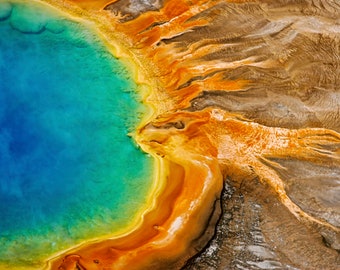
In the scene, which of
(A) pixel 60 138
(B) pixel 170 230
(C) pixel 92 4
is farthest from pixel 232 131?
(C) pixel 92 4

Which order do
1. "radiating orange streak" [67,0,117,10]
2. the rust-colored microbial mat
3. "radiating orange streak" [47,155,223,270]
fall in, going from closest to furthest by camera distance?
1. "radiating orange streak" [47,155,223,270]
2. the rust-colored microbial mat
3. "radiating orange streak" [67,0,117,10]

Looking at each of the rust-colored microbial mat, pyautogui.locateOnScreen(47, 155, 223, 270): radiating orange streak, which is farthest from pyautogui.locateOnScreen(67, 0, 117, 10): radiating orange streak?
pyautogui.locateOnScreen(47, 155, 223, 270): radiating orange streak

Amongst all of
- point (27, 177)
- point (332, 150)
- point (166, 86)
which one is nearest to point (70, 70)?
point (166, 86)

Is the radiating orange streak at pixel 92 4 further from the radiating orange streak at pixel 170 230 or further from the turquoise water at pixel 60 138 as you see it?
the radiating orange streak at pixel 170 230

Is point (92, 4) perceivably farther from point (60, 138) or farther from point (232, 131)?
point (232, 131)

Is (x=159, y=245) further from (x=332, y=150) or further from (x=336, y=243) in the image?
(x=332, y=150)

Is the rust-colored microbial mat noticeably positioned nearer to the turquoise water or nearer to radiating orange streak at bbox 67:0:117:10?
radiating orange streak at bbox 67:0:117:10
